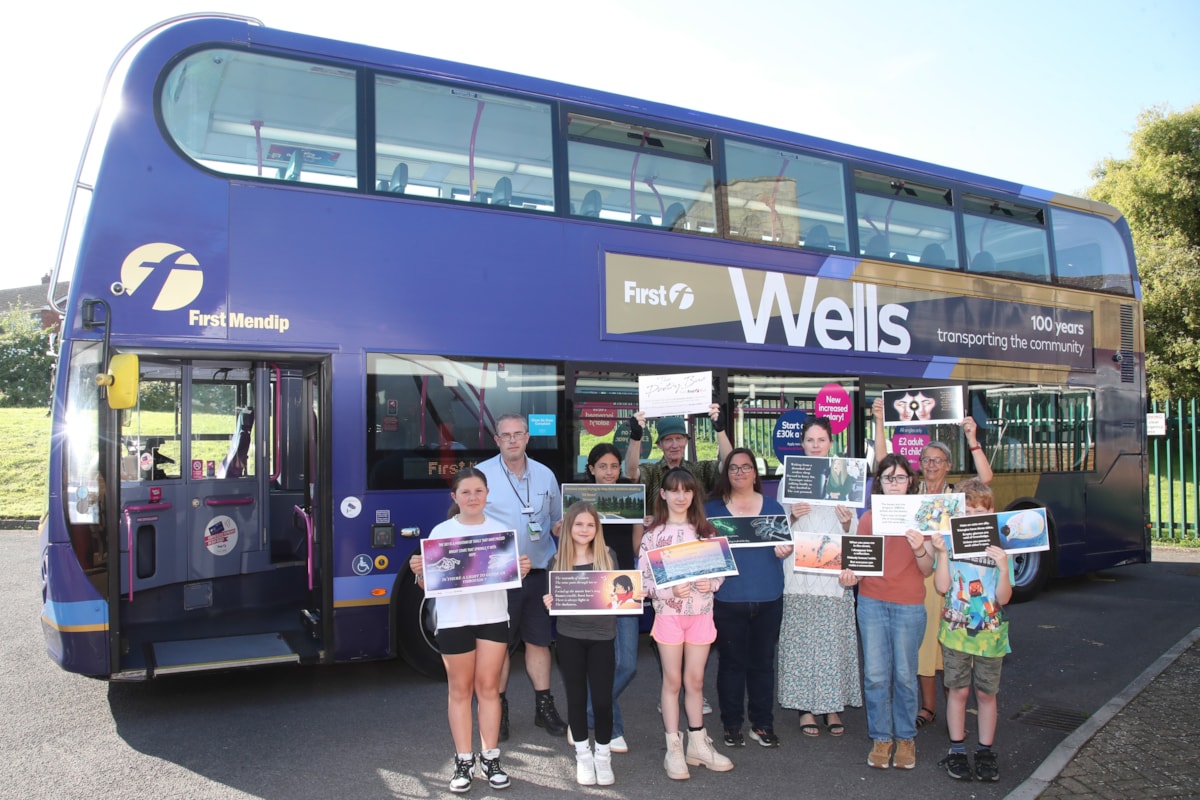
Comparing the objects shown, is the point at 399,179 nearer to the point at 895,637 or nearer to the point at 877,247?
the point at 895,637

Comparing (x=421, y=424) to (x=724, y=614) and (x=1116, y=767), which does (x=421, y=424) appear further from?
(x=1116, y=767)

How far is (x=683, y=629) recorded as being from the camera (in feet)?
15.3

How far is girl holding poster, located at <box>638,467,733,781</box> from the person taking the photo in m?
4.65

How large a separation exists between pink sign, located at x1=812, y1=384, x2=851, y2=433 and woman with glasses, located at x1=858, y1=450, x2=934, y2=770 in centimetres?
319

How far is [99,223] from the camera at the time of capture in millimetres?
5434

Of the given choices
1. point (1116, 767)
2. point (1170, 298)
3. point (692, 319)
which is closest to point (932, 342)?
point (692, 319)

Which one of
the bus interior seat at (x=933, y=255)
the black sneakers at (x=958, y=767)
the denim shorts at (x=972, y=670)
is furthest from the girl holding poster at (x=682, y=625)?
the bus interior seat at (x=933, y=255)

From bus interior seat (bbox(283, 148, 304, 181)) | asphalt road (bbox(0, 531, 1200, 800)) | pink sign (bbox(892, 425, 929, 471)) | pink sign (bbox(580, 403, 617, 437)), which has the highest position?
bus interior seat (bbox(283, 148, 304, 181))

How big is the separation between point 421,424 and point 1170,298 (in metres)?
19.9

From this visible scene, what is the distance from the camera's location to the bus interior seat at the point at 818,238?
26.5 feet

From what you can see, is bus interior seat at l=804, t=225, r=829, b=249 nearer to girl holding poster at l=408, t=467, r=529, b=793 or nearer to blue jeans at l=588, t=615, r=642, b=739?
blue jeans at l=588, t=615, r=642, b=739

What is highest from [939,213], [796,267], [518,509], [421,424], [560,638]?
[939,213]

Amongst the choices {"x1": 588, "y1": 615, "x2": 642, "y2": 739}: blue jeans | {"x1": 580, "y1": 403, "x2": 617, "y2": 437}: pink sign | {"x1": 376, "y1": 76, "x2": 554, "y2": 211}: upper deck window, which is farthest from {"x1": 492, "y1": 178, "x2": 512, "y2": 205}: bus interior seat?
{"x1": 588, "y1": 615, "x2": 642, "y2": 739}: blue jeans

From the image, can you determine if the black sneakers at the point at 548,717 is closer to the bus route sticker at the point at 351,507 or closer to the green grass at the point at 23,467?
the bus route sticker at the point at 351,507
